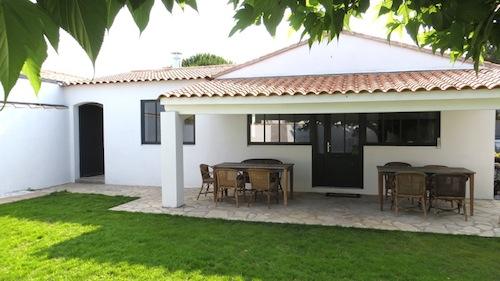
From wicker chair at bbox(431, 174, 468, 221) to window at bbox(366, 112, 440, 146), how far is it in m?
3.03

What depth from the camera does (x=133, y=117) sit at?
44.2 feet

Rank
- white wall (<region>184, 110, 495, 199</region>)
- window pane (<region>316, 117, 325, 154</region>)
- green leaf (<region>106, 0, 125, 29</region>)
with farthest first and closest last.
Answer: window pane (<region>316, 117, 325, 154</region>) → white wall (<region>184, 110, 495, 199</region>) → green leaf (<region>106, 0, 125, 29</region>)

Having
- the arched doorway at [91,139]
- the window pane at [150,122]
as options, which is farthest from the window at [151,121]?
the arched doorway at [91,139]

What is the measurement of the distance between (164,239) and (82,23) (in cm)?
669

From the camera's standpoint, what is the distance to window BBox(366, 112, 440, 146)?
36.0ft

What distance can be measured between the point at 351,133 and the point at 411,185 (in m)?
3.63

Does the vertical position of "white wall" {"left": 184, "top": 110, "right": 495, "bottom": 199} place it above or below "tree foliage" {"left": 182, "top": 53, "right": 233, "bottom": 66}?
below

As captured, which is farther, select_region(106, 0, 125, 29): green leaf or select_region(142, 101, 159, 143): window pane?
select_region(142, 101, 159, 143): window pane

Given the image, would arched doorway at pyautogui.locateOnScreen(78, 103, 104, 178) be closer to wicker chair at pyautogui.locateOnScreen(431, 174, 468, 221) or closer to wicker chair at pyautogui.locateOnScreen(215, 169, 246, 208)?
wicker chair at pyautogui.locateOnScreen(215, 169, 246, 208)

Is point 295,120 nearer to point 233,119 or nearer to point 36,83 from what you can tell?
point 233,119

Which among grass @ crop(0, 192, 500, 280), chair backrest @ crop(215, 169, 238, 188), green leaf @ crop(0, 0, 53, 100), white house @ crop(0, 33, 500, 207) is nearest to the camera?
green leaf @ crop(0, 0, 53, 100)

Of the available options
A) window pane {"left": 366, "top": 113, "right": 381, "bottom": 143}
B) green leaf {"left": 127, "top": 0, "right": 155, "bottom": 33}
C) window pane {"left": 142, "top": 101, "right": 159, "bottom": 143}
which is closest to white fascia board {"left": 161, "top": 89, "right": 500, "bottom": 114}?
window pane {"left": 366, "top": 113, "right": 381, "bottom": 143}

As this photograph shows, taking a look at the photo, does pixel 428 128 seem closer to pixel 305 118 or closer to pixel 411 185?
pixel 411 185

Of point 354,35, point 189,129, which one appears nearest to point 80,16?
point 354,35
